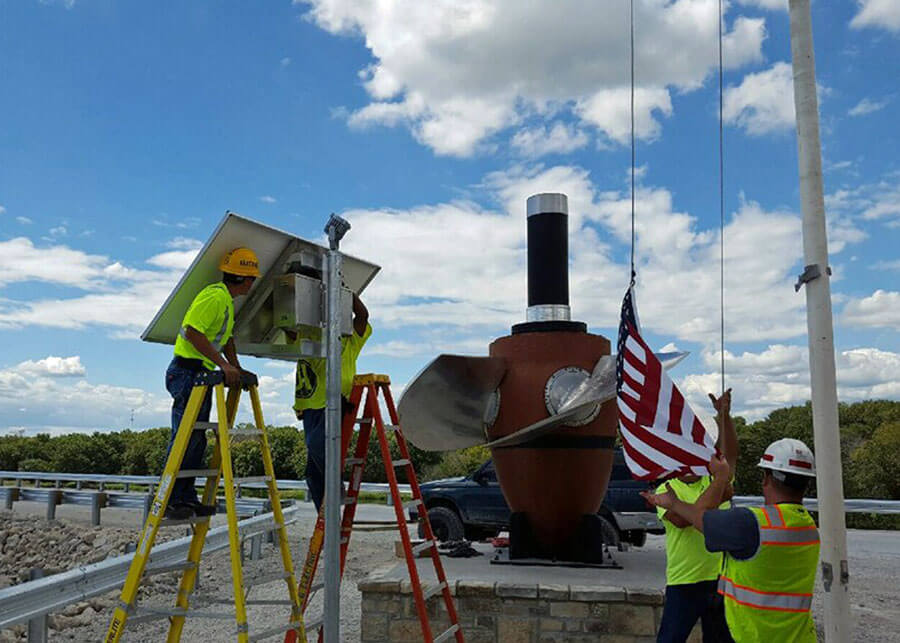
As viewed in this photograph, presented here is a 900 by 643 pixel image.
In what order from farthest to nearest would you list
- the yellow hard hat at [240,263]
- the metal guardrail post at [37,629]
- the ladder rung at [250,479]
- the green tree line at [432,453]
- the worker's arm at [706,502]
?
the green tree line at [432,453] → the metal guardrail post at [37,629] → the yellow hard hat at [240,263] → the ladder rung at [250,479] → the worker's arm at [706,502]

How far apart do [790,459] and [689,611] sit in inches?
69.6

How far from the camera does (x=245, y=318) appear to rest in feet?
17.5

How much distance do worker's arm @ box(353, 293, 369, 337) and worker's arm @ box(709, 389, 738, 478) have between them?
2.53 meters

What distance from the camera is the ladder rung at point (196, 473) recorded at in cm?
433

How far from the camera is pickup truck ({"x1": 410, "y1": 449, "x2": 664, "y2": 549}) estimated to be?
12.8 m

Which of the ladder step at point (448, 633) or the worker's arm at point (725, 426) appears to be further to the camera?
the ladder step at point (448, 633)

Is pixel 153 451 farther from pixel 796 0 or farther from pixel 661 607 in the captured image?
pixel 796 0

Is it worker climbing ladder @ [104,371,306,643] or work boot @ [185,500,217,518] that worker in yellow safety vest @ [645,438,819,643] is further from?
work boot @ [185,500,217,518]

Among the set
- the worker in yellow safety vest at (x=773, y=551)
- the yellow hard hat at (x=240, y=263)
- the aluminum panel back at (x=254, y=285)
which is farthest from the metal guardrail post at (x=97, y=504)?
the worker in yellow safety vest at (x=773, y=551)

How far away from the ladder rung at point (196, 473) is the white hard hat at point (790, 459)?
9.99 feet

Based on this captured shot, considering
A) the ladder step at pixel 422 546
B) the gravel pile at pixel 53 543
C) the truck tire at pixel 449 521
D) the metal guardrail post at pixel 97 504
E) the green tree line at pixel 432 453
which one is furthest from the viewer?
the green tree line at pixel 432 453

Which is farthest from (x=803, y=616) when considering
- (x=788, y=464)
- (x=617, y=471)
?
(x=617, y=471)

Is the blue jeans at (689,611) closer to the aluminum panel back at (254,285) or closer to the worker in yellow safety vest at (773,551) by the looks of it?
the worker in yellow safety vest at (773,551)

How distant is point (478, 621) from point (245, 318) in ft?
11.1
